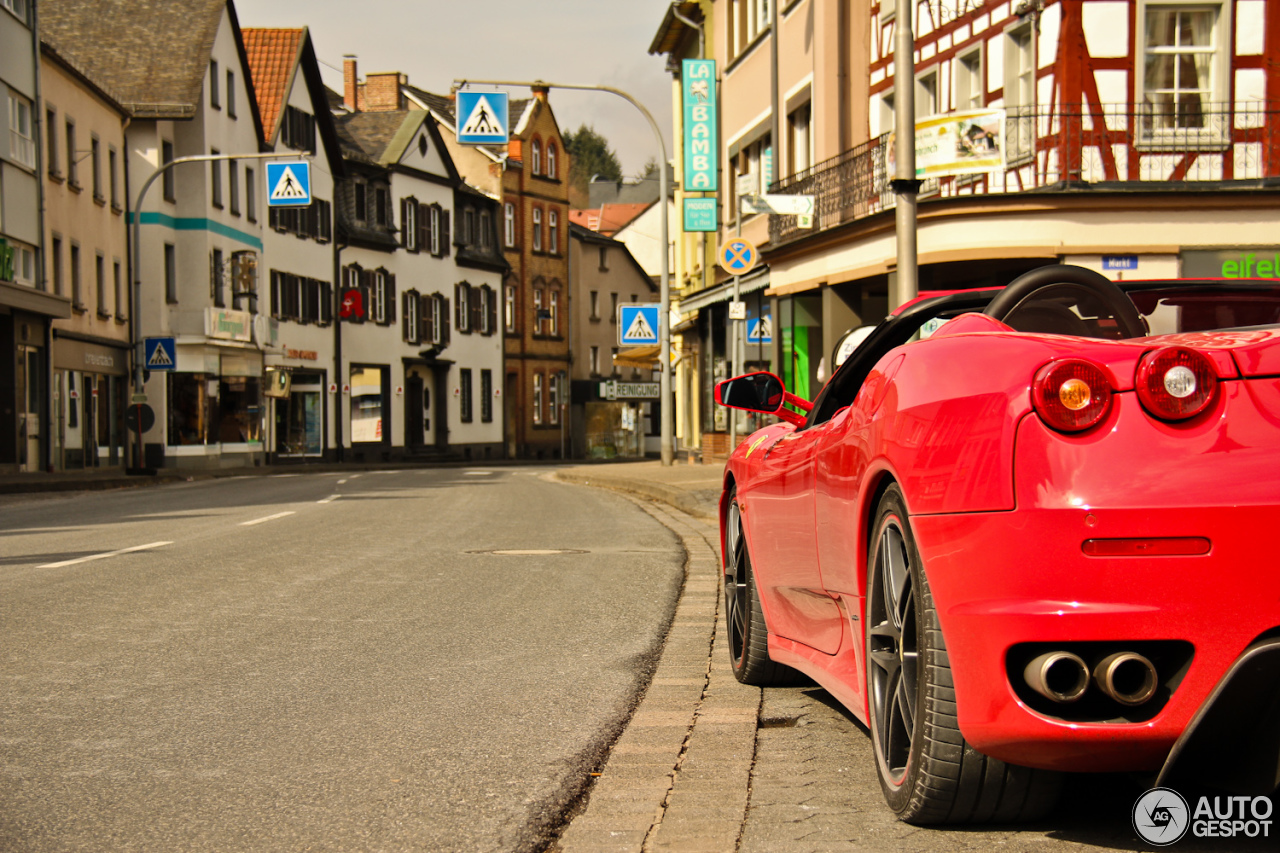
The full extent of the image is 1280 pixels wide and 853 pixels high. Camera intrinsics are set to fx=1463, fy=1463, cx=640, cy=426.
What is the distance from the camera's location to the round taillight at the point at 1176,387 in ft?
9.80

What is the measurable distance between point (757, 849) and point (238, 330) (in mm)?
41929

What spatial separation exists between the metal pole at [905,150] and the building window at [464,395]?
5111 centimetres

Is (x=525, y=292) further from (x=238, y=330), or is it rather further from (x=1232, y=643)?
(x=1232, y=643)

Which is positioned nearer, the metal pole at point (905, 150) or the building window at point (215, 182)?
the metal pole at point (905, 150)

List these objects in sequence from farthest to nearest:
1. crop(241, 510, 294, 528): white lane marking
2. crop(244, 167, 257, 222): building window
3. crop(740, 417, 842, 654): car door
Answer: crop(244, 167, 257, 222): building window, crop(241, 510, 294, 528): white lane marking, crop(740, 417, 842, 654): car door

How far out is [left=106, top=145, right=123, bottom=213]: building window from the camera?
38.4 metres

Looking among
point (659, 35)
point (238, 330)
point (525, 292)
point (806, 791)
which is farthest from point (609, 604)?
point (525, 292)

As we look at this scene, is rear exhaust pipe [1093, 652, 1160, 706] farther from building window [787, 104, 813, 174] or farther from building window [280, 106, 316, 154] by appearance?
building window [280, 106, 316, 154]

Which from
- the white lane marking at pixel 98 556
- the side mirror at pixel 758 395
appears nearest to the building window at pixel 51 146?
the white lane marking at pixel 98 556

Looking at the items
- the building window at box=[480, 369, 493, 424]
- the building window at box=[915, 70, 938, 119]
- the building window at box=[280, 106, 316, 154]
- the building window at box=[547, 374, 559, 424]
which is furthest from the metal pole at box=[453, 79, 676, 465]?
the building window at box=[547, 374, 559, 424]

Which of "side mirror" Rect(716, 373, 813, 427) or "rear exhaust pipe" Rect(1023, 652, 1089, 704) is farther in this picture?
"side mirror" Rect(716, 373, 813, 427)

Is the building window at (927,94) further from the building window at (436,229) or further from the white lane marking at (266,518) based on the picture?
the building window at (436,229)

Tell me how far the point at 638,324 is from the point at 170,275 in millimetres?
16857

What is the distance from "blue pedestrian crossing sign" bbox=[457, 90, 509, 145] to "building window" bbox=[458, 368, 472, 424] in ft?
121
